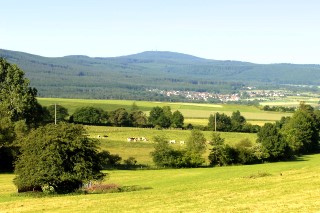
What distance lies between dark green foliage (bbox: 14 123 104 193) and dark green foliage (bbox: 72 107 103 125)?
3041 inches

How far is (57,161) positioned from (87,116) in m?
81.3

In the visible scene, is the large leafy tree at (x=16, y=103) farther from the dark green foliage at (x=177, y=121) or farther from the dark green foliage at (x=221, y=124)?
the dark green foliage at (x=221, y=124)

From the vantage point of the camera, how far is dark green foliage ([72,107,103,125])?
409ft

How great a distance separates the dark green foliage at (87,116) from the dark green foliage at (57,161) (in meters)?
77.2

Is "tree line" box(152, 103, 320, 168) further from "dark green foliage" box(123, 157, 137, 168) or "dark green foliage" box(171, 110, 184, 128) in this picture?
"dark green foliage" box(171, 110, 184, 128)

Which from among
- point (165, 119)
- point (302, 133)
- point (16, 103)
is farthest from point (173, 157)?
point (165, 119)

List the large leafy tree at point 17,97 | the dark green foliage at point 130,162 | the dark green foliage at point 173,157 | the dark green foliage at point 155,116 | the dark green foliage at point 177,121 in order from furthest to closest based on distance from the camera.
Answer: the dark green foliage at point 155,116
the dark green foliage at point 177,121
the large leafy tree at point 17,97
the dark green foliage at point 130,162
the dark green foliage at point 173,157

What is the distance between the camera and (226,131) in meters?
124

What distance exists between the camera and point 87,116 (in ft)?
411

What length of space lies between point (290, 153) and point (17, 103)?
144 feet

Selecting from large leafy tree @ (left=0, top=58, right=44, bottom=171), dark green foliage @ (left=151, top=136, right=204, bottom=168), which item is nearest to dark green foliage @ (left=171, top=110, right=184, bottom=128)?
large leafy tree @ (left=0, top=58, right=44, bottom=171)

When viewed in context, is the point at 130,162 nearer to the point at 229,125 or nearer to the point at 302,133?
the point at 302,133

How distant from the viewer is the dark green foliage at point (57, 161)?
44406 mm

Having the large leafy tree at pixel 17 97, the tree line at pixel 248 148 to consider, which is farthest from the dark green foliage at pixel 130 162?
the large leafy tree at pixel 17 97
